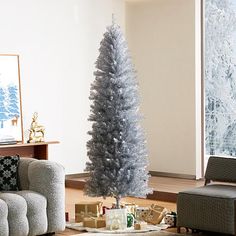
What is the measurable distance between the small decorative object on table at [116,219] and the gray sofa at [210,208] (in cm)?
56

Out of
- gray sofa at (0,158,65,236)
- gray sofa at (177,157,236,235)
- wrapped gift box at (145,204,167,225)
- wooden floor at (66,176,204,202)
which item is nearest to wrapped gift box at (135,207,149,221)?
wrapped gift box at (145,204,167,225)

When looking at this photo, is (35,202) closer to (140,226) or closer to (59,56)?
(140,226)

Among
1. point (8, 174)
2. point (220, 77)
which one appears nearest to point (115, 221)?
point (8, 174)

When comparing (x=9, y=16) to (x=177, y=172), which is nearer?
(x=9, y=16)

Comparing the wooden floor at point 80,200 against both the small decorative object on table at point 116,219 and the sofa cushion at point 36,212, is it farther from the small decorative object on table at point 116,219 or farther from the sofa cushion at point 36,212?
the sofa cushion at point 36,212

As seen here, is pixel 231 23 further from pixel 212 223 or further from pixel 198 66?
pixel 212 223

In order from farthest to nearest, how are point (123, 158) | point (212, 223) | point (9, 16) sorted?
point (9, 16) → point (123, 158) → point (212, 223)

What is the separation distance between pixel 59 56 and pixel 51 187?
359 centimetres

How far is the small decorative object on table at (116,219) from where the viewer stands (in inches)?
230

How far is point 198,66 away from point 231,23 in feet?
2.46

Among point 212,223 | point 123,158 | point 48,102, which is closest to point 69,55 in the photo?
point 48,102

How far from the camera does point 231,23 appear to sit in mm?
8336

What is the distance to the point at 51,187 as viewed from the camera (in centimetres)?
548

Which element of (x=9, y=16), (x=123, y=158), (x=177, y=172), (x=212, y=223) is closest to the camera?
(x=212, y=223)
